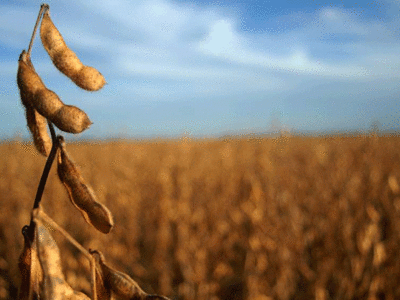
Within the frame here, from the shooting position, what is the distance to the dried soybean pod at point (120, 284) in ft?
1.41

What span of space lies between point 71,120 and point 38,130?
0.06 meters

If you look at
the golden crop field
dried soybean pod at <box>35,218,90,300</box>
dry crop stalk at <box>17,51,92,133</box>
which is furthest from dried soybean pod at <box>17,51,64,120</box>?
the golden crop field

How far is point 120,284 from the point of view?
17.0 inches

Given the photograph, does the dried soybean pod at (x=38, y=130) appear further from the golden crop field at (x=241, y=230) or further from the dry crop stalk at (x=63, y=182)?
the golden crop field at (x=241, y=230)

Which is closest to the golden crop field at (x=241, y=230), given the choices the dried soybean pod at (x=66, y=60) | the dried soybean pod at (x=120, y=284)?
the dried soybean pod at (x=120, y=284)

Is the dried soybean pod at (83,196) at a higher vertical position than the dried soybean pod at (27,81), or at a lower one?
lower

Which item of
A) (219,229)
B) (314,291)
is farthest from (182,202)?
(314,291)

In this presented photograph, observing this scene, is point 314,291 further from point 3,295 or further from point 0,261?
point 0,261

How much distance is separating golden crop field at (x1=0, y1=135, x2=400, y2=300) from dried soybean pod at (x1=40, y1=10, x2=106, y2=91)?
7.50 feet

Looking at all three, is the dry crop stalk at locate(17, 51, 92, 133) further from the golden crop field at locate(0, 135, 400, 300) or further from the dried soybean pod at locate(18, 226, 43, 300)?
the golden crop field at locate(0, 135, 400, 300)

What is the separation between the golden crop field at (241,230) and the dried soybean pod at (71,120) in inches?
90.4

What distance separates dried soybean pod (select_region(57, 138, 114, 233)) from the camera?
1.35 feet

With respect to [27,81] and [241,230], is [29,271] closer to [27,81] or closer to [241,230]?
[27,81]

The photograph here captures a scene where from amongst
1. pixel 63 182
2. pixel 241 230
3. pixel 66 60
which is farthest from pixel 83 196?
pixel 241 230
